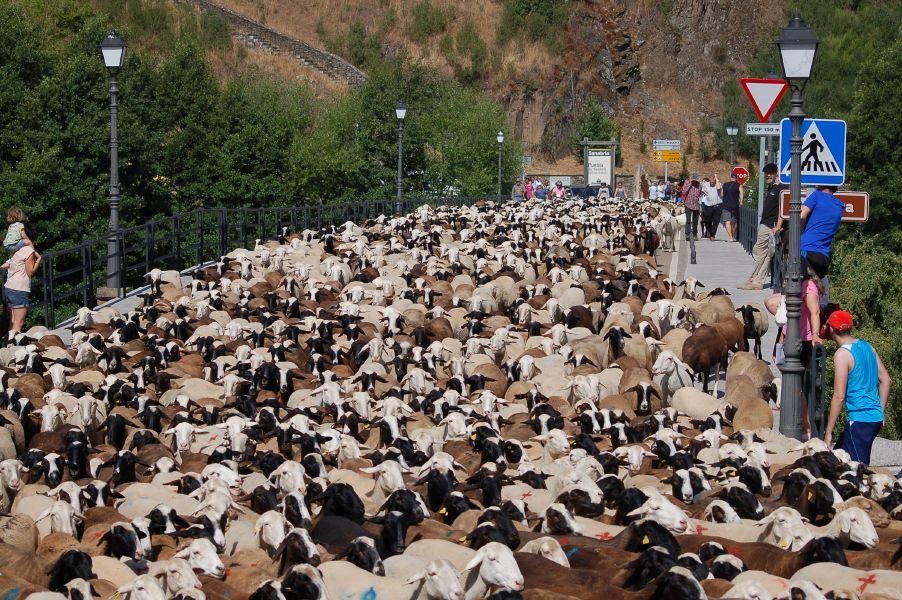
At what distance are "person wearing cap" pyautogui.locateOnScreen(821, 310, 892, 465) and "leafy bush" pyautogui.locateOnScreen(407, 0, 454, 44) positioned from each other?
90.2 m

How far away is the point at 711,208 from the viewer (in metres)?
37.9

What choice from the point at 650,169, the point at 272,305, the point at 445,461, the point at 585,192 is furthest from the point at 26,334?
the point at 650,169

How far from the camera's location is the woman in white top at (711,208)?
37.7 m

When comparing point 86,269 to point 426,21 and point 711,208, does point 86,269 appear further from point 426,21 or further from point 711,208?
point 426,21

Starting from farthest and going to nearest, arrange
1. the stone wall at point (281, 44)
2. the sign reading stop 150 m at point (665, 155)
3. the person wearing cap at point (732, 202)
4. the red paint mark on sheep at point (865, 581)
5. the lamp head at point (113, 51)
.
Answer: the stone wall at point (281, 44), the sign reading stop 150 m at point (665, 155), the person wearing cap at point (732, 202), the lamp head at point (113, 51), the red paint mark on sheep at point (865, 581)

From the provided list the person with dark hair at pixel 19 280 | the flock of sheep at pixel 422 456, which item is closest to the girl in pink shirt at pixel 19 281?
the person with dark hair at pixel 19 280

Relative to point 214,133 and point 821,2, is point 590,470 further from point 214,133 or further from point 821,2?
point 821,2

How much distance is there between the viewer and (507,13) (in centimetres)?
10138

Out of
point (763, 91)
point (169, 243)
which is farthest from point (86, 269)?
point (169, 243)

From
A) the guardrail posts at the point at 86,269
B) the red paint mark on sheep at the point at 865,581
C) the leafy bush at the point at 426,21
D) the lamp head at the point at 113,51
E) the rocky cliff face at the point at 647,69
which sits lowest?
the red paint mark on sheep at the point at 865,581

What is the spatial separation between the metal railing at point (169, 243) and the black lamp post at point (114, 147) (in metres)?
0.09

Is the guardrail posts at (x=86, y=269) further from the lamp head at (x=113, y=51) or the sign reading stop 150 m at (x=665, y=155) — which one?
the sign reading stop 150 m at (x=665, y=155)

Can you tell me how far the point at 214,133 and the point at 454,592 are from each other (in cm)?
4287

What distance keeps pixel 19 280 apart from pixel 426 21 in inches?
3305
